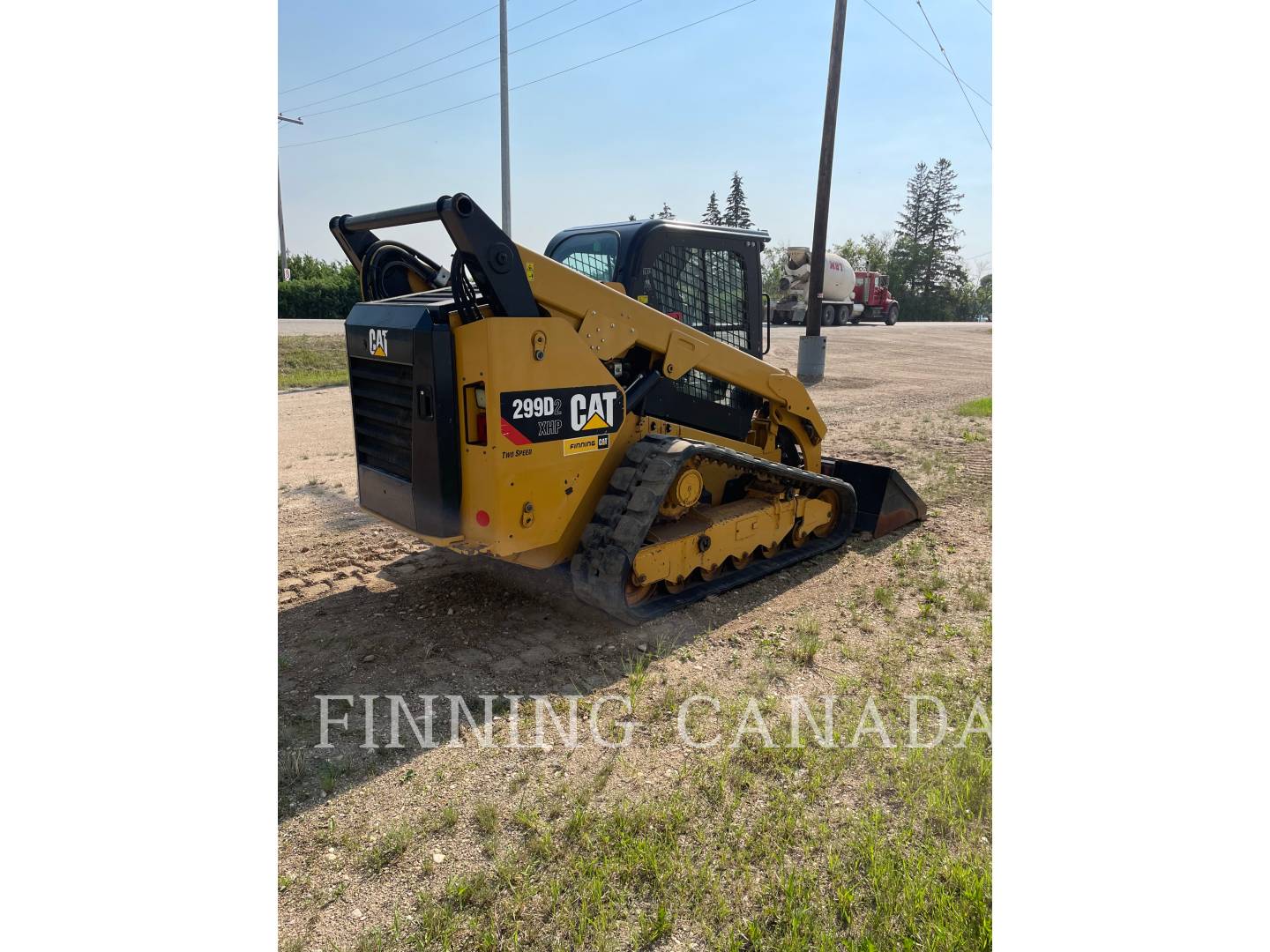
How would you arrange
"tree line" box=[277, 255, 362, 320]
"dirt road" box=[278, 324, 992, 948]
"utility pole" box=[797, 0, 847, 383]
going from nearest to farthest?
"dirt road" box=[278, 324, 992, 948] → "utility pole" box=[797, 0, 847, 383] → "tree line" box=[277, 255, 362, 320]

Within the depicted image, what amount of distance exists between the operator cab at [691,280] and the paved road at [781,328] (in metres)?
11.6

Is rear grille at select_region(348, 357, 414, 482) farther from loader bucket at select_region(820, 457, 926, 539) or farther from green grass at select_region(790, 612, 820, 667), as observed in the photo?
loader bucket at select_region(820, 457, 926, 539)

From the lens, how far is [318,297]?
2877cm

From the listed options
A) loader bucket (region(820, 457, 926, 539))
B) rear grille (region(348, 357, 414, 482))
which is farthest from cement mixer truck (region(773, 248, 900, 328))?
rear grille (region(348, 357, 414, 482))

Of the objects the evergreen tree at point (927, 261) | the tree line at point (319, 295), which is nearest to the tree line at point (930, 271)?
the evergreen tree at point (927, 261)

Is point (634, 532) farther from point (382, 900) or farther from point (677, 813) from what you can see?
point (382, 900)

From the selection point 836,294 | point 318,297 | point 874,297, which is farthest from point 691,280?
point 874,297

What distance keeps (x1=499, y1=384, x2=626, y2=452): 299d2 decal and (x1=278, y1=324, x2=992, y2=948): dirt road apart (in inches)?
43.9

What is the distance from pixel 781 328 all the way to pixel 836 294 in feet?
14.7

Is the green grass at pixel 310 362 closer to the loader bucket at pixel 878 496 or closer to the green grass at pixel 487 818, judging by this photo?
the loader bucket at pixel 878 496

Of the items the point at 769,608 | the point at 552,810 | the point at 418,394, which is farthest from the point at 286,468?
the point at 552,810

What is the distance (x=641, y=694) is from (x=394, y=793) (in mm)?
1227

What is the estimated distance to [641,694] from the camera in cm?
388

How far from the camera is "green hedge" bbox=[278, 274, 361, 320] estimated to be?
1124 inches
